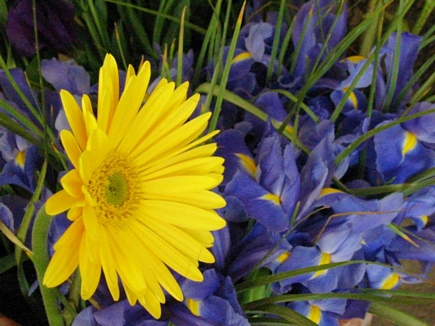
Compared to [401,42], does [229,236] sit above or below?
below

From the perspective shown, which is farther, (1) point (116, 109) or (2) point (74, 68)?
(2) point (74, 68)

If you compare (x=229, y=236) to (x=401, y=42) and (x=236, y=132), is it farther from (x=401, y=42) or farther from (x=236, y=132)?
(x=401, y=42)

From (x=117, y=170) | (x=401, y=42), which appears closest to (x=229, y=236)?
(x=117, y=170)

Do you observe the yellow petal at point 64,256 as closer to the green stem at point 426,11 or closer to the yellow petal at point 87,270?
the yellow petal at point 87,270

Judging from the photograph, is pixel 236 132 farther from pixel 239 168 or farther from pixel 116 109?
pixel 116 109

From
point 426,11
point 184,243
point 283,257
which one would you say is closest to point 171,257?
point 184,243

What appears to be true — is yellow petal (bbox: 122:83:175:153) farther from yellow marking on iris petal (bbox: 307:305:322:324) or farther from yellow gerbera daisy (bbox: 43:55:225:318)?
yellow marking on iris petal (bbox: 307:305:322:324)
